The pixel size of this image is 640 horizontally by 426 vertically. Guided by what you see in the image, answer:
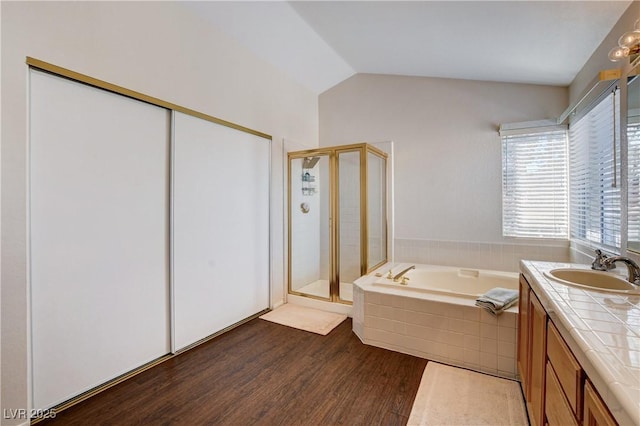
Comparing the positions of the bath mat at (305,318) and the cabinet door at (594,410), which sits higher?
the cabinet door at (594,410)

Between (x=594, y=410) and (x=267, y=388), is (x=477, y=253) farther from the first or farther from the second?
(x=594, y=410)

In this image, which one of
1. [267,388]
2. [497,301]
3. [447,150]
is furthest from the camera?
[447,150]

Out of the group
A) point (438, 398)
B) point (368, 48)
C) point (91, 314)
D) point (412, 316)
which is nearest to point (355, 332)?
point (412, 316)

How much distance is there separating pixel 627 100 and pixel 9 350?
12.0ft

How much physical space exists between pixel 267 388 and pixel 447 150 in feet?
9.88

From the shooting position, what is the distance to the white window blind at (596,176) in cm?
197

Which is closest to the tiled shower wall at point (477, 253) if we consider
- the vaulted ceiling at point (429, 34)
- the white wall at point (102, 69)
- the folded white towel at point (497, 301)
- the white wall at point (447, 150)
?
the white wall at point (447, 150)

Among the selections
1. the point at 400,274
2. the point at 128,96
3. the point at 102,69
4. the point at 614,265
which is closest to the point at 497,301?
the point at 614,265

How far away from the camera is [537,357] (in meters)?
1.38

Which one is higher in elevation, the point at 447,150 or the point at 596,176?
the point at 447,150

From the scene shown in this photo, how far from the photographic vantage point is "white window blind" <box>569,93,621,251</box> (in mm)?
1969

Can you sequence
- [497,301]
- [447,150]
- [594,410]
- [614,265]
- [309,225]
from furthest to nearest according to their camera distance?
[309,225], [447,150], [497,301], [614,265], [594,410]

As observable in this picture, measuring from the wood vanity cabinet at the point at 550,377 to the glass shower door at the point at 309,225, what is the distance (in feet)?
7.06

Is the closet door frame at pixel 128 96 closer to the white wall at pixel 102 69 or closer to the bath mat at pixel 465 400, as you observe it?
the white wall at pixel 102 69
